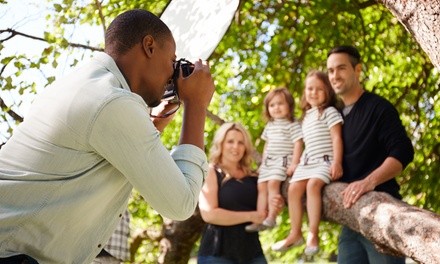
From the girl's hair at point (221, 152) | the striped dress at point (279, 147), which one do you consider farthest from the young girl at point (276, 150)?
the girl's hair at point (221, 152)

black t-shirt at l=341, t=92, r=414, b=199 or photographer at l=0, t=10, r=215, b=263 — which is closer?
photographer at l=0, t=10, r=215, b=263

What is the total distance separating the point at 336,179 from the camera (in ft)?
16.6

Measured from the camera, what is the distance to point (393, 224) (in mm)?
4328

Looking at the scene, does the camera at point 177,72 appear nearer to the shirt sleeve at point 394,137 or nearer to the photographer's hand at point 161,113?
the photographer's hand at point 161,113

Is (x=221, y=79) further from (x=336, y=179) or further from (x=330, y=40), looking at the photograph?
(x=336, y=179)

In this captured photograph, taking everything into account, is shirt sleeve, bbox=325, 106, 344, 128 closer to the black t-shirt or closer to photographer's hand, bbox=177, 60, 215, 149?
the black t-shirt

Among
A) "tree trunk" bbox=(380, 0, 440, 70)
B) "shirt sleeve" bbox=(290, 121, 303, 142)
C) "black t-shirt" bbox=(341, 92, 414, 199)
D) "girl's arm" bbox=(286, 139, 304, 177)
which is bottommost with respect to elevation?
"girl's arm" bbox=(286, 139, 304, 177)

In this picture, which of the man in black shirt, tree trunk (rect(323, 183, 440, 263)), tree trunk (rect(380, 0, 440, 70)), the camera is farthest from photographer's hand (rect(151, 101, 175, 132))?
the man in black shirt

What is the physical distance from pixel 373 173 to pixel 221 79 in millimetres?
4730

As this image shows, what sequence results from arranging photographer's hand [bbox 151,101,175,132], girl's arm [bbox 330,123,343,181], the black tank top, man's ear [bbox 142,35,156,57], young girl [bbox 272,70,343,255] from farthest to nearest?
the black tank top, young girl [bbox 272,70,343,255], girl's arm [bbox 330,123,343,181], photographer's hand [bbox 151,101,175,132], man's ear [bbox 142,35,156,57]

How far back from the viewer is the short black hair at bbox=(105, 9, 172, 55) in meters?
2.15

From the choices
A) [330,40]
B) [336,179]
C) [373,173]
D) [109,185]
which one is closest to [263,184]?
[336,179]

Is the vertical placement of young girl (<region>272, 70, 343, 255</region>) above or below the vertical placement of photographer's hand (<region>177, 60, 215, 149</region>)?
below

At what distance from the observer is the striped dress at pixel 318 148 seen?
16.8 feet
